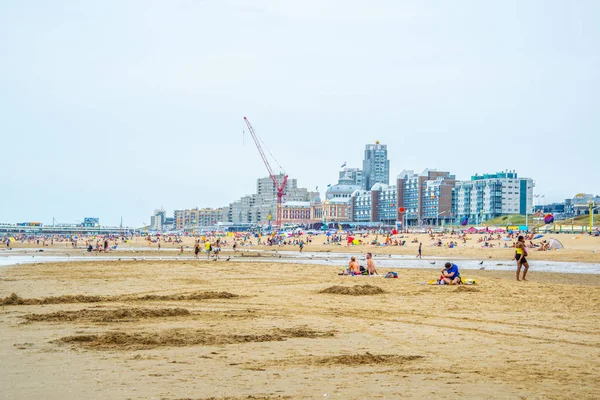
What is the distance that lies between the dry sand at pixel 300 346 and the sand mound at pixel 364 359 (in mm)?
28

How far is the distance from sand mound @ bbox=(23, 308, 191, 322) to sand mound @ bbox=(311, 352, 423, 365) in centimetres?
570

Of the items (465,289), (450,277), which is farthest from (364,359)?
(450,277)

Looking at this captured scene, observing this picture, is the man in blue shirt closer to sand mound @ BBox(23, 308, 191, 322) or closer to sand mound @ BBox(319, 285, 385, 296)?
sand mound @ BBox(319, 285, 385, 296)

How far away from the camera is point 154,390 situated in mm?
7879

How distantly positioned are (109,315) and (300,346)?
539 cm

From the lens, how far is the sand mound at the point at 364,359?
962cm

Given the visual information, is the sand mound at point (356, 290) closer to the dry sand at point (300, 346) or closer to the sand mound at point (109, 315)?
the dry sand at point (300, 346)

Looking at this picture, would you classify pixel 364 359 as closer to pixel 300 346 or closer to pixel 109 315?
pixel 300 346

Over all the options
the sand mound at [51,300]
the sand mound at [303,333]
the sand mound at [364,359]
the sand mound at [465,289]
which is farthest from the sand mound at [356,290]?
the sand mound at [364,359]

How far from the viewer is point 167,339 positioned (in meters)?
11.5

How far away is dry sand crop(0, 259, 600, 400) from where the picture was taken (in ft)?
26.5

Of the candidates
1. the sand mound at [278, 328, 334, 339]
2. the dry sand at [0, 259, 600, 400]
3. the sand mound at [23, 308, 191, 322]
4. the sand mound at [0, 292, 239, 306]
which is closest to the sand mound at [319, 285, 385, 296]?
the dry sand at [0, 259, 600, 400]

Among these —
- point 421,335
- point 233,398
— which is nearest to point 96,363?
point 233,398

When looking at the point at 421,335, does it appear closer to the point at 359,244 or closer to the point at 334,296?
the point at 334,296
